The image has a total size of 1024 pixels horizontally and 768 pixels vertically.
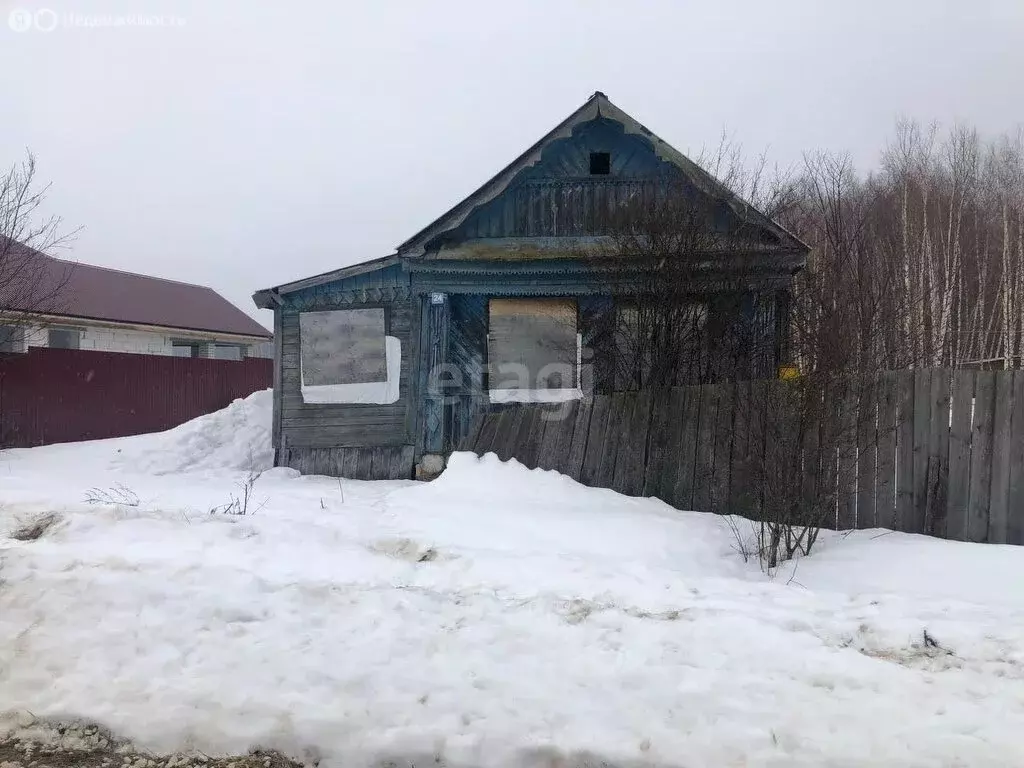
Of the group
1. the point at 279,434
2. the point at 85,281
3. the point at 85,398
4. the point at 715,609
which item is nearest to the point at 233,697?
the point at 715,609

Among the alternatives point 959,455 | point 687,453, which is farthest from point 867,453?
point 687,453

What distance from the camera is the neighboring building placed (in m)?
17.9

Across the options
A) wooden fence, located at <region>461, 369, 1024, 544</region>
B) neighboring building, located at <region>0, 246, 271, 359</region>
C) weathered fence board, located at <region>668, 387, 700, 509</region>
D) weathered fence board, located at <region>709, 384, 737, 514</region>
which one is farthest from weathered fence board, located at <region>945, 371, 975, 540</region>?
neighboring building, located at <region>0, 246, 271, 359</region>

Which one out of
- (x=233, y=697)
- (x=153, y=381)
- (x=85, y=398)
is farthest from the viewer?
(x=153, y=381)

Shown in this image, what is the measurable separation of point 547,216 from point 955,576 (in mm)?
7815

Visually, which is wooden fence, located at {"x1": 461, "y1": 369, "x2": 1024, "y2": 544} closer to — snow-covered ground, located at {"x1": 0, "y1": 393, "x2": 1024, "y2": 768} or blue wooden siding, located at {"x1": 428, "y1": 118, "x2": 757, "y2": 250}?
snow-covered ground, located at {"x1": 0, "y1": 393, "x2": 1024, "y2": 768}

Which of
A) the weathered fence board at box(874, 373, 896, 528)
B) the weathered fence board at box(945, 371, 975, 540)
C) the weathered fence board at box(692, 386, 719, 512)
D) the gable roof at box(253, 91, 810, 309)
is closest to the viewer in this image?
the weathered fence board at box(945, 371, 975, 540)

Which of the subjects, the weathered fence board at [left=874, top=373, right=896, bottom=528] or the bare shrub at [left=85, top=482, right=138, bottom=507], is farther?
the bare shrub at [left=85, top=482, right=138, bottom=507]

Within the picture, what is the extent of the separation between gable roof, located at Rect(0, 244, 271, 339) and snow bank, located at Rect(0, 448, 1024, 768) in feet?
51.9

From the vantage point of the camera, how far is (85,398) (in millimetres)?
14484

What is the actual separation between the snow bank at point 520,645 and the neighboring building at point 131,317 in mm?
13209

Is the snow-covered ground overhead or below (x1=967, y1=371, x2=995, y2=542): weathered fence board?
below

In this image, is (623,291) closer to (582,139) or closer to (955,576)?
(582,139)

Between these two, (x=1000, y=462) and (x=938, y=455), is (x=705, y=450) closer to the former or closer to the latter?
(x=938, y=455)
